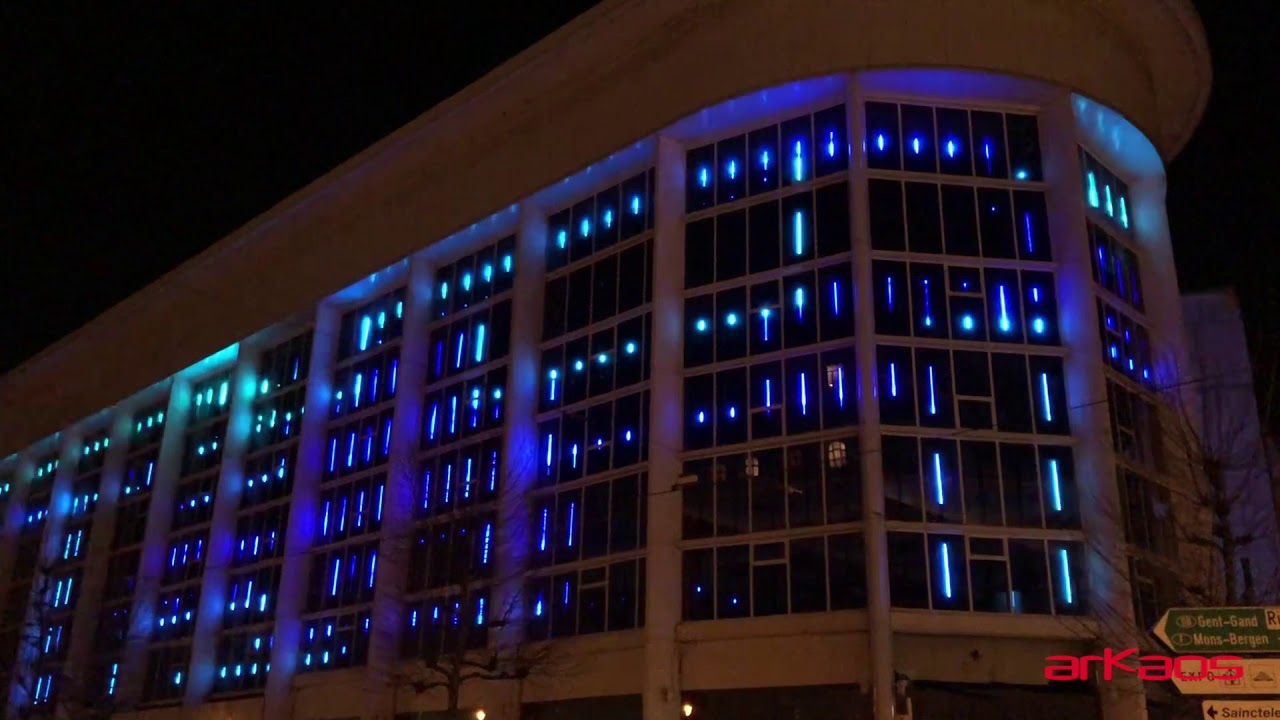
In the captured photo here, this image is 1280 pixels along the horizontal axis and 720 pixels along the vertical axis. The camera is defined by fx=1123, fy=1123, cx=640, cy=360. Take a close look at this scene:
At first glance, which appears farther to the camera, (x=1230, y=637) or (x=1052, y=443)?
(x=1052, y=443)

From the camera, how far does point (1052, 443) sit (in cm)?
2748

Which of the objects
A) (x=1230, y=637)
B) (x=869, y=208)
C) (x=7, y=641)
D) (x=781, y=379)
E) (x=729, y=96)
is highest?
(x=729, y=96)

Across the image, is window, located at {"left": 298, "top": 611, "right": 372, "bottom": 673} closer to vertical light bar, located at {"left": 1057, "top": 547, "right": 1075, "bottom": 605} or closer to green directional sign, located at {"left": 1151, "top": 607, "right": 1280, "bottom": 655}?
vertical light bar, located at {"left": 1057, "top": 547, "right": 1075, "bottom": 605}

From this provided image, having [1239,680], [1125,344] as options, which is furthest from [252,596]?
[1239,680]

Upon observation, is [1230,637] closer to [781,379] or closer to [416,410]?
Result: [781,379]

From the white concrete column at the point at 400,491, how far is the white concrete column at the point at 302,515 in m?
5.13

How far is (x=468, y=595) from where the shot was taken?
97.8ft

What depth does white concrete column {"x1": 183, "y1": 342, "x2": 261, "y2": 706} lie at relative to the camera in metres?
43.5

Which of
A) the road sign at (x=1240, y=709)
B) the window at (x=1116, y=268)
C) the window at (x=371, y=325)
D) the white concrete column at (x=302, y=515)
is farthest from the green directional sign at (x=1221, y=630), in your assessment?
the white concrete column at (x=302, y=515)

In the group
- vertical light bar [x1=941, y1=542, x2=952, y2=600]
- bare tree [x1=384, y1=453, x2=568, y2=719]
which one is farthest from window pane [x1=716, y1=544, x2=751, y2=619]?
bare tree [x1=384, y1=453, x2=568, y2=719]

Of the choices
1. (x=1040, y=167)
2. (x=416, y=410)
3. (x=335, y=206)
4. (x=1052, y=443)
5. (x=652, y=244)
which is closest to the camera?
(x=1052, y=443)

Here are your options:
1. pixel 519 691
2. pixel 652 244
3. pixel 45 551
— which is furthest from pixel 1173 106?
pixel 45 551

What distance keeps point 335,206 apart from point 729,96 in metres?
17.2

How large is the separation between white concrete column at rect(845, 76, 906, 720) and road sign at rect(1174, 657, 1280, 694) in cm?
1477
